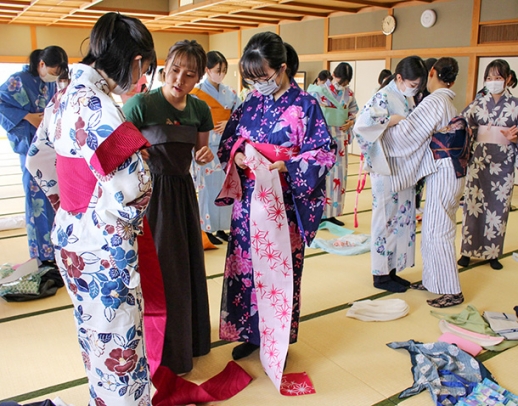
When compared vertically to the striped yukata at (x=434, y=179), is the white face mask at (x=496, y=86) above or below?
above

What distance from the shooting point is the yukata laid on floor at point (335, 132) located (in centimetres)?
462

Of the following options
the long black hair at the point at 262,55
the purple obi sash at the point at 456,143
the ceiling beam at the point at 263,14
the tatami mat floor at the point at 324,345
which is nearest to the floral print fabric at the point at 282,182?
the long black hair at the point at 262,55

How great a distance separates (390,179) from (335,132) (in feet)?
5.58

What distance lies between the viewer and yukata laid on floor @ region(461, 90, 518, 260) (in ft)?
11.6

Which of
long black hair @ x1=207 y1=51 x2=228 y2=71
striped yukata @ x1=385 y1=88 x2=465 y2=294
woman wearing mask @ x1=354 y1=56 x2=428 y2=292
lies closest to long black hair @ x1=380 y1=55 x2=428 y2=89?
woman wearing mask @ x1=354 y1=56 x2=428 y2=292

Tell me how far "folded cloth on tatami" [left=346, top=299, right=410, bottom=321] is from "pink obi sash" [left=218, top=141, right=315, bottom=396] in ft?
2.28

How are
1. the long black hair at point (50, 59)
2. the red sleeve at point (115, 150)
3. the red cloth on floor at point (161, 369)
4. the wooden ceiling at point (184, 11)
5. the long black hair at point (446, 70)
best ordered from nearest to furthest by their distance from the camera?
the red sleeve at point (115, 150) < the red cloth on floor at point (161, 369) < the long black hair at point (446, 70) < the long black hair at point (50, 59) < the wooden ceiling at point (184, 11)

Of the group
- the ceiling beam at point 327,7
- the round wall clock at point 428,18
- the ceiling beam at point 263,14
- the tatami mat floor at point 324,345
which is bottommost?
the tatami mat floor at point 324,345

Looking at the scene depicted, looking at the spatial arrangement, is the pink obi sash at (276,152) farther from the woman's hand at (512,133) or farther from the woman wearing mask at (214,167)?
the woman's hand at (512,133)

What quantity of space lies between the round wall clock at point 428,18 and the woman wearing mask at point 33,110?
18.2ft

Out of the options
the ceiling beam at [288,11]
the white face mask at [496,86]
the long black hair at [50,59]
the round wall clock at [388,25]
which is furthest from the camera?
the ceiling beam at [288,11]

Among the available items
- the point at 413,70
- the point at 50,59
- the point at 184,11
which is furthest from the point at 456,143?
the point at 184,11

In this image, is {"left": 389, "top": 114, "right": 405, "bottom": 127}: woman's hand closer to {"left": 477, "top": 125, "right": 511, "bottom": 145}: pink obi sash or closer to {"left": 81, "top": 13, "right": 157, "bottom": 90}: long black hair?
{"left": 477, "top": 125, "right": 511, "bottom": 145}: pink obi sash

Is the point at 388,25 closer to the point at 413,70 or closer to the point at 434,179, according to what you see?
the point at 413,70
